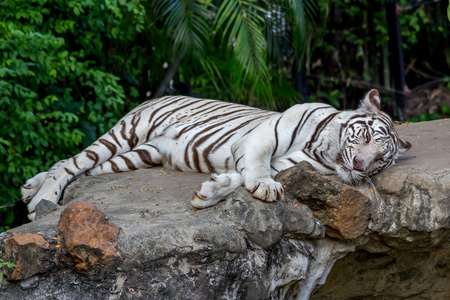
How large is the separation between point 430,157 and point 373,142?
0.48m

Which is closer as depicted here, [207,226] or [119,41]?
[207,226]

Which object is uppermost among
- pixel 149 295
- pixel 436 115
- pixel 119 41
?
pixel 119 41

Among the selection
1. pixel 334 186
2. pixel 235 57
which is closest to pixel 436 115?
pixel 235 57

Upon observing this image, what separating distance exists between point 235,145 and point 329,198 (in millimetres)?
721

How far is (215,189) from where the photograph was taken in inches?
113

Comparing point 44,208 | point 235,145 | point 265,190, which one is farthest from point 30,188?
point 265,190

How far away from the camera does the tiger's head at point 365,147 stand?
3139 millimetres

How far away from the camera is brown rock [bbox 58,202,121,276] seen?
2.31 meters

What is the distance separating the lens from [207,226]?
2582mm

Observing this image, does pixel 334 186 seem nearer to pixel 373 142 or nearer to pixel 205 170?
pixel 373 142

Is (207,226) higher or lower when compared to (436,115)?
higher

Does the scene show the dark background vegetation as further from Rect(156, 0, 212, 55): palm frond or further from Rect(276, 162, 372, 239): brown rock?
Rect(276, 162, 372, 239): brown rock

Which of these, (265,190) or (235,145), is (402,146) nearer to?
(235,145)

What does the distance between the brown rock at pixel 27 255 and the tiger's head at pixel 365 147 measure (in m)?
1.67
